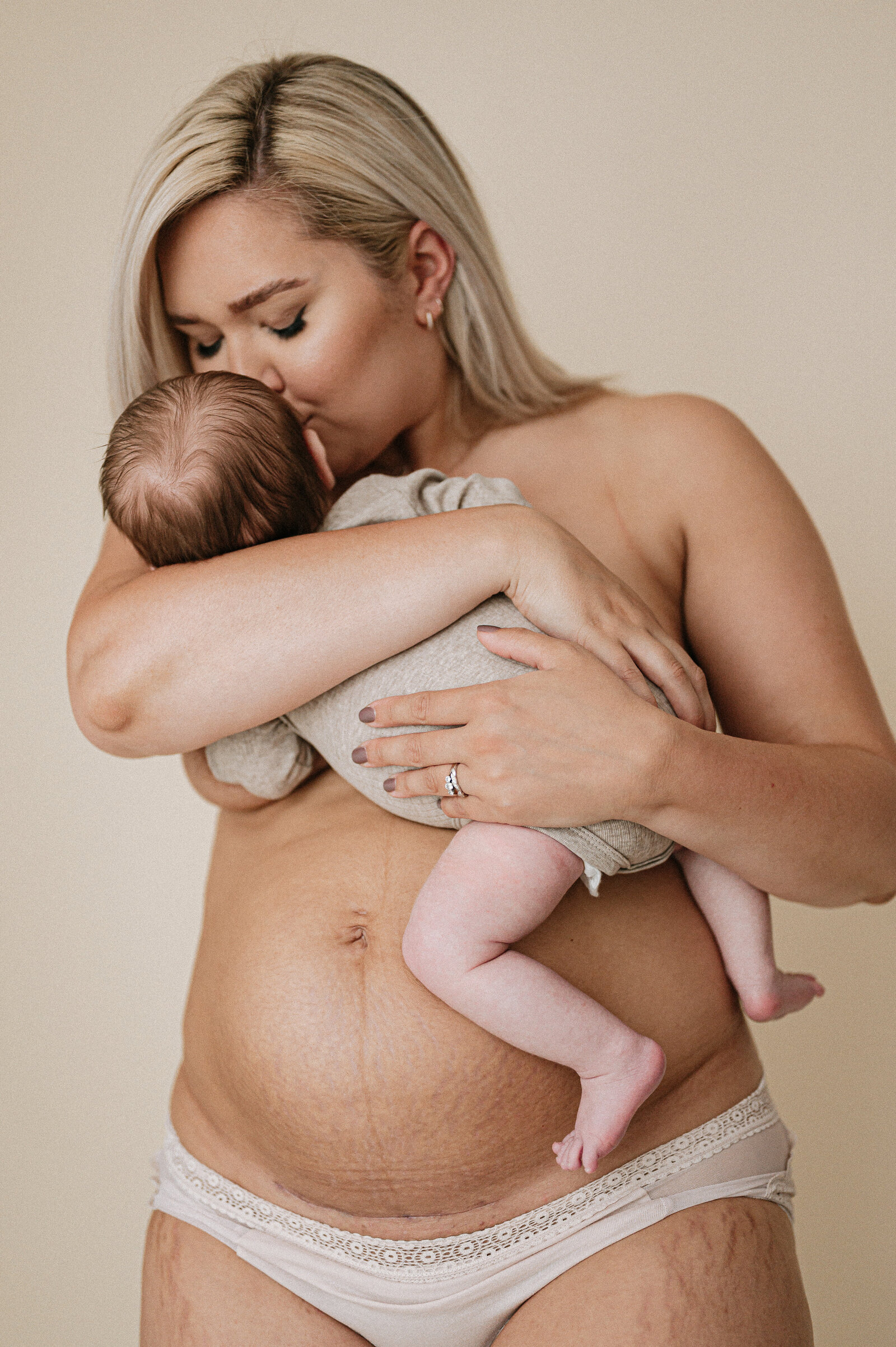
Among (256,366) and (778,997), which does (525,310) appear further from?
(778,997)

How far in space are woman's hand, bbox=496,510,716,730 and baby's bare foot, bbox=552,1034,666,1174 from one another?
369 mm

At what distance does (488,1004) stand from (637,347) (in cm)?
190

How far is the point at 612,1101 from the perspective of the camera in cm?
112

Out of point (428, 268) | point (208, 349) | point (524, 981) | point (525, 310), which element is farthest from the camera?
point (525, 310)

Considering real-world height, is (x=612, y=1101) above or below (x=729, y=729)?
below

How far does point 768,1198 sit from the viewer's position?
1.27m

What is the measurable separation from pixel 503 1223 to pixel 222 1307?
344mm

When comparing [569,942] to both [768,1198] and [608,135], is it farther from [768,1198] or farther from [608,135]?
[608,135]

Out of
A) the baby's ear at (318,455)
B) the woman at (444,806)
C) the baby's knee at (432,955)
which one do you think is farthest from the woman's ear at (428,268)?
the baby's knee at (432,955)

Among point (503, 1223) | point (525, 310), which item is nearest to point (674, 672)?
point (503, 1223)

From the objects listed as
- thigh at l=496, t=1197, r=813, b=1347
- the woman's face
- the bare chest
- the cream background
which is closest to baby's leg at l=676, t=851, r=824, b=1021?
thigh at l=496, t=1197, r=813, b=1347

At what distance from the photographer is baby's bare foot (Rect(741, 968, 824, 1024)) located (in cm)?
130

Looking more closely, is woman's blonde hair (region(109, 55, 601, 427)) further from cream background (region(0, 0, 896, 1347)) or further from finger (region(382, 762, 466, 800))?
cream background (region(0, 0, 896, 1347))

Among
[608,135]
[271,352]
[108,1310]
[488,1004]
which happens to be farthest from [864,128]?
[108,1310]
